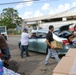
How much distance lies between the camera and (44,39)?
12.1 m

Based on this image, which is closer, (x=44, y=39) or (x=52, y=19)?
(x=44, y=39)

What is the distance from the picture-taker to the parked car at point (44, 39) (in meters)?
10.9

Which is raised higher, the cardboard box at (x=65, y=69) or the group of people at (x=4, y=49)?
the cardboard box at (x=65, y=69)

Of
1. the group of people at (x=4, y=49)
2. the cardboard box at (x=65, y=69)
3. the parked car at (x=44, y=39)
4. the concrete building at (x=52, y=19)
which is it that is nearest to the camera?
the cardboard box at (x=65, y=69)

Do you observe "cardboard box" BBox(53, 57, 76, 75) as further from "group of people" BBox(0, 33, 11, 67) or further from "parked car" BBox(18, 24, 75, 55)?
"parked car" BBox(18, 24, 75, 55)

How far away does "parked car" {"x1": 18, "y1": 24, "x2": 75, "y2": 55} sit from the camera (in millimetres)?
10898

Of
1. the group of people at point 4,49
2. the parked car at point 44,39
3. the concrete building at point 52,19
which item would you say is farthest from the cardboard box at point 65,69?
the concrete building at point 52,19

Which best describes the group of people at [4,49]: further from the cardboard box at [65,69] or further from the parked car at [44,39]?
the parked car at [44,39]

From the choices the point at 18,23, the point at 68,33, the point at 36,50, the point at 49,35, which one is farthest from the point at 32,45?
the point at 18,23

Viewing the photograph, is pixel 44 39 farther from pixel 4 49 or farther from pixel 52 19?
pixel 52 19

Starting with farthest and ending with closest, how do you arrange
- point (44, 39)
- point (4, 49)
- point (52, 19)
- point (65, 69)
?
point (52, 19) → point (44, 39) → point (4, 49) → point (65, 69)

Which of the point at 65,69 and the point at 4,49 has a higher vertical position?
the point at 65,69

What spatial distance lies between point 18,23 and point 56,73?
75.3 metres

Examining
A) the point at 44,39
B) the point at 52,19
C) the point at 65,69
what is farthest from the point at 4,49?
the point at 52,19
